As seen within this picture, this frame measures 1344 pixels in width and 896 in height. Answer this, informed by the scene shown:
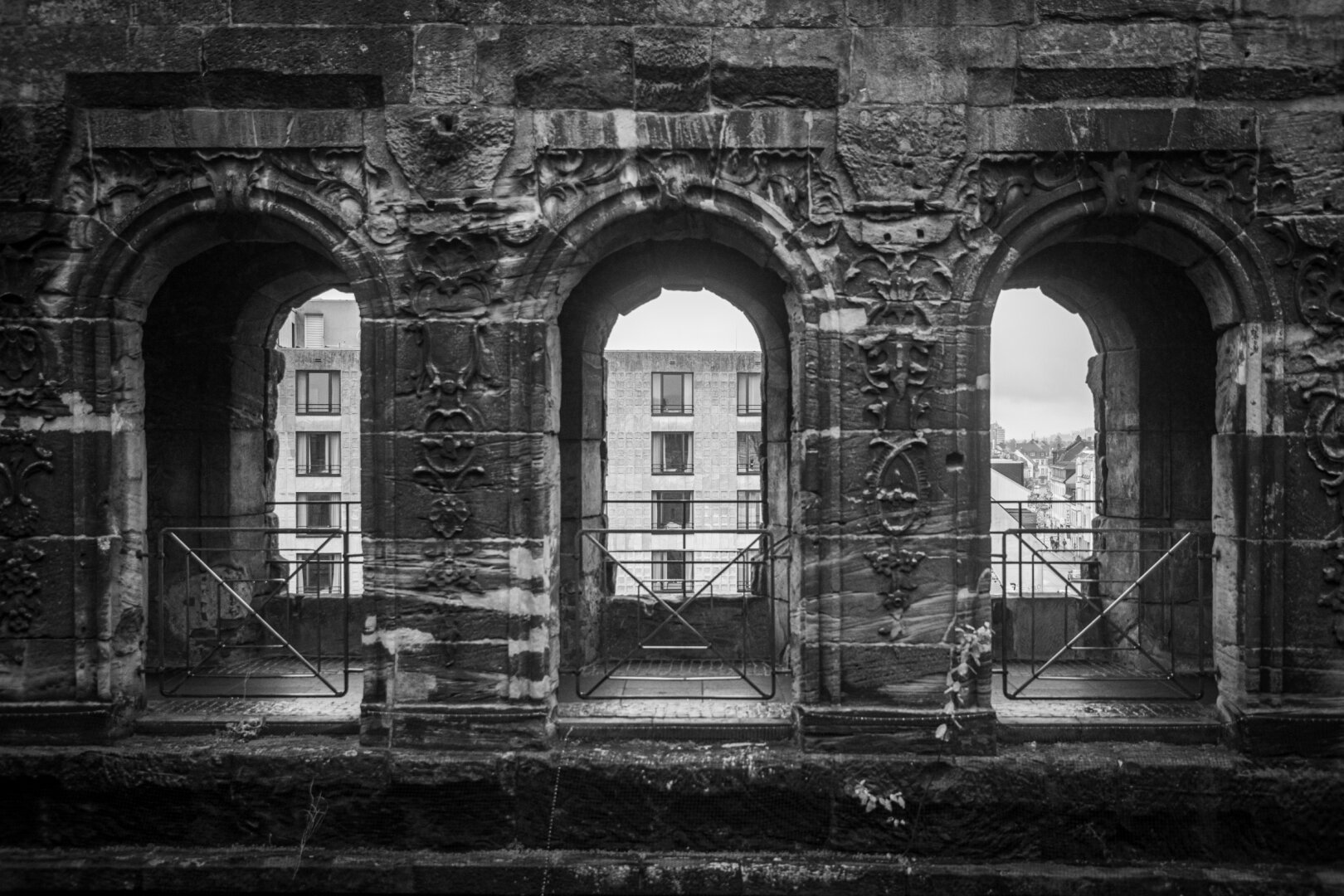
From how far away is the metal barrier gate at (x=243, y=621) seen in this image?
19.4 feet

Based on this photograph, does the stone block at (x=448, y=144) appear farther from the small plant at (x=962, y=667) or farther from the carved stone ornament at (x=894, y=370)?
the small plant at (x=962, y=667)

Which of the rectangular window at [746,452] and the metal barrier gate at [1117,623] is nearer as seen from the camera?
the metal barrier gate at [1117,623]

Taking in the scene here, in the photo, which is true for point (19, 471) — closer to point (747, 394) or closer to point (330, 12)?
point (330, 12)

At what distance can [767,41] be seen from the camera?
4.99 meters

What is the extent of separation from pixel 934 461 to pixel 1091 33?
255 centimetres

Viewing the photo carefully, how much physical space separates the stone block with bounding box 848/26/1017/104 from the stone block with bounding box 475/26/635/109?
1.34m

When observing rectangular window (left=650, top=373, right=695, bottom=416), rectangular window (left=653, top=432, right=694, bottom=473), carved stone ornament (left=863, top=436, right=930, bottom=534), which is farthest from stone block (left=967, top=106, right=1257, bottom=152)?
rectangular window (left=653, top=432, right=694, bottom=473)

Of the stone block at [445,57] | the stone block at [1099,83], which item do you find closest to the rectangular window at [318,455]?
the stone block at [445,57]

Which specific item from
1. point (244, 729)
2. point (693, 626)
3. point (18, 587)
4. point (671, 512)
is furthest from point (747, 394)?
point (18, 587)

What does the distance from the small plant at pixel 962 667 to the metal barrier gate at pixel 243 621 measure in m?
3.66

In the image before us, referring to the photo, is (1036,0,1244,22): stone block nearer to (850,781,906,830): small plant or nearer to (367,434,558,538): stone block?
(367,434,558,538): stone block

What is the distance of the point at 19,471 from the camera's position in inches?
201

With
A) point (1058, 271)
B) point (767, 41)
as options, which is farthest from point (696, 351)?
point (767, 41)

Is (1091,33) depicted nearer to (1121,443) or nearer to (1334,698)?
(1121,443)
